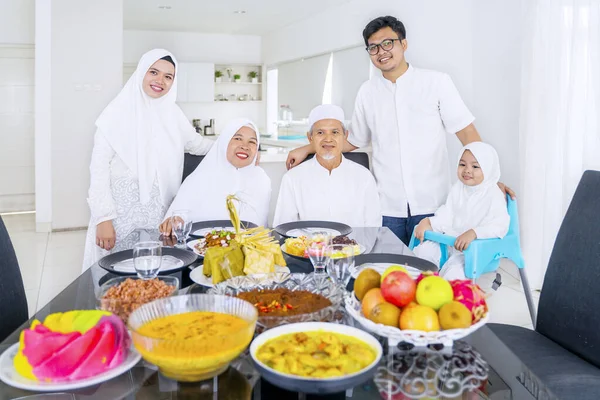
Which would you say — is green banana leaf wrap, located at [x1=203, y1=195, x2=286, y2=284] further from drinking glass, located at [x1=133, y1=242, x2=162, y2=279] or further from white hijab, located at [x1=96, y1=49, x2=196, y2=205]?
white hijab, located at [x1=96, y1=49, x2=196, y2=205]

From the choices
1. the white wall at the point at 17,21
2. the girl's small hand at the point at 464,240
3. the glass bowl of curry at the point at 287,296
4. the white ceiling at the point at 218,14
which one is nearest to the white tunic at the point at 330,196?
the girl's small hand at the point at 464,240

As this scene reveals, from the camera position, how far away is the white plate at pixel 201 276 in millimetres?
1433

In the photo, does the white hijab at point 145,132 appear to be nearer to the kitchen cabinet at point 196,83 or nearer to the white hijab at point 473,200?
the white hijab at point 473,200

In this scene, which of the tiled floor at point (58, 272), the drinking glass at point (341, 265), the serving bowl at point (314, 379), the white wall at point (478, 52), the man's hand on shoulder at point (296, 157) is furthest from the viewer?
the white wall at point (478, 52)

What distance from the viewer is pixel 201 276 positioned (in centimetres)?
150

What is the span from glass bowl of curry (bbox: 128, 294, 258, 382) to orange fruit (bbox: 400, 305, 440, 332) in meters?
0.29

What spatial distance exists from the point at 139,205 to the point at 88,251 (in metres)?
0.33

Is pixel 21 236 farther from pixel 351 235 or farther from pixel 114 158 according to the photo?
pixel 351 235

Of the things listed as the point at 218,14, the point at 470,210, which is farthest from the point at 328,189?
the point at 218,14

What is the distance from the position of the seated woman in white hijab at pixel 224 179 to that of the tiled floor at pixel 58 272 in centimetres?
126

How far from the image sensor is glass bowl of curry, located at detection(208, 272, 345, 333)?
1081 mm

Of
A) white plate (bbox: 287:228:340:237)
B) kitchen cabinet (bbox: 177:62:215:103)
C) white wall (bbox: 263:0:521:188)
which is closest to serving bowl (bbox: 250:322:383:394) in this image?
white plate (bbox: 287:228:340:237)

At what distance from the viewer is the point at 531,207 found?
3654 mm

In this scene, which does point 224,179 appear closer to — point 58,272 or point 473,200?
point 473,200
